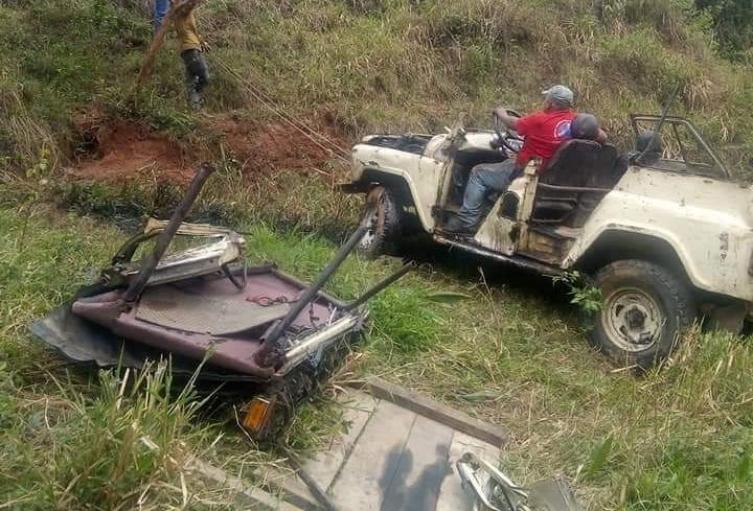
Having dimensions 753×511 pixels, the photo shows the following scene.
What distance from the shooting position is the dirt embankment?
8.11 metres

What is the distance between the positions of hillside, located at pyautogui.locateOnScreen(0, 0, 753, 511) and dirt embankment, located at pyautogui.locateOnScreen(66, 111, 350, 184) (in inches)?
1.1

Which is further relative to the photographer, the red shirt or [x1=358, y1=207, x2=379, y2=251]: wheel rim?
[x1=358, y1=207, x2=379, y2=251]: wheel rim

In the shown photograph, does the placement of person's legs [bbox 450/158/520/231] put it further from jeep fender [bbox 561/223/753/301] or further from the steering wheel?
jeep fender [bbox 561/223/753/301]

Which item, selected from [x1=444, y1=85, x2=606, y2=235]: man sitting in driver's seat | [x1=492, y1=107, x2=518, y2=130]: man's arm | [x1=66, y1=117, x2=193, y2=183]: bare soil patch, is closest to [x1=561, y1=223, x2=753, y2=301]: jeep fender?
[x1=444, y1=85, x2=606, y2=235]: man sitting in driver's seat

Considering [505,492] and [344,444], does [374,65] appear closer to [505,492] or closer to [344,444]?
[344,444]

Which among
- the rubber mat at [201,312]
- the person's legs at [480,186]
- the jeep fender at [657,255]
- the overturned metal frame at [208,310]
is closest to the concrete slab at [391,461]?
the overturned metal frame at [208,310]

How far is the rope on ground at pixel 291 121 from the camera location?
9.25 meters

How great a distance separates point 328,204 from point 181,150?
1.81 m

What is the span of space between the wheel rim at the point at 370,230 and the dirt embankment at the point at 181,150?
6.61 feet

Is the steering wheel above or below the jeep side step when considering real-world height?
above

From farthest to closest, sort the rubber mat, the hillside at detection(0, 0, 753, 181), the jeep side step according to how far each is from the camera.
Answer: the hillside at detection(0, 0, 753, 181) < the jeep side step < the rubber mat

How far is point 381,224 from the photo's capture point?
685cm

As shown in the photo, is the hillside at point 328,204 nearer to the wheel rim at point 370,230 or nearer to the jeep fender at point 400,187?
the wheel rim at point 370,230

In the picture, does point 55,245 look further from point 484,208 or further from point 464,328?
point 484,208
